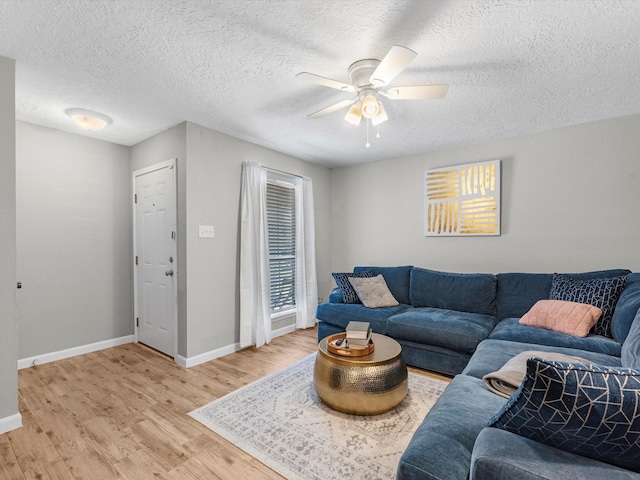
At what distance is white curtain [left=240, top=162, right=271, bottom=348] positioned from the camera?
11.8 feet

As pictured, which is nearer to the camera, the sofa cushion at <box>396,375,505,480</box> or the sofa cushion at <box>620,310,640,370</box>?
the sofa cushion at <box>396,375,505,480</box>

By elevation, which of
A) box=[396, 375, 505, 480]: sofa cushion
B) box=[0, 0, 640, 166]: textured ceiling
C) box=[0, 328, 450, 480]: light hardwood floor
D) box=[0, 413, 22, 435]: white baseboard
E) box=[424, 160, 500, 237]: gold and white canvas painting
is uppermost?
box=[0, 0, 640, 166]: textured ceiling

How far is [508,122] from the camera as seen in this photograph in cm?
316

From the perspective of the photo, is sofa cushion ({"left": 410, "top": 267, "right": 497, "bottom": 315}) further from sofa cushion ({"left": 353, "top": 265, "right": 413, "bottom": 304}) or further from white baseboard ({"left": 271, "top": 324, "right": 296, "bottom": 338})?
white baseboard ({"left": 271, "top": 324, "right": 296, "bottom": 338})

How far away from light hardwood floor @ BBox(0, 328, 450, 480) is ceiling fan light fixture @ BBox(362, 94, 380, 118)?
7.33 feet

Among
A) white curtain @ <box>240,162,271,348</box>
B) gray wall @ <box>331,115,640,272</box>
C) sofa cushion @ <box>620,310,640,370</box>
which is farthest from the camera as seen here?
white curtain @ <box>240,162,271,348</box>

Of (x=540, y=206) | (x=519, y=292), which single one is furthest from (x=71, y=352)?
(x=540, y=206)

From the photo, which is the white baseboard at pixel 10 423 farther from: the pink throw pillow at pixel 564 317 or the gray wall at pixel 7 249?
the pink throw pillow at pixel 564 317

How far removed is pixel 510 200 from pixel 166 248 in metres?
3.92

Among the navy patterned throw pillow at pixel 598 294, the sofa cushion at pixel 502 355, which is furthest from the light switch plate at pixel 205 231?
the navy patterned throw pillow at pixel 598 294

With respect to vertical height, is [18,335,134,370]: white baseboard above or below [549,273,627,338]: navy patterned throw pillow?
below

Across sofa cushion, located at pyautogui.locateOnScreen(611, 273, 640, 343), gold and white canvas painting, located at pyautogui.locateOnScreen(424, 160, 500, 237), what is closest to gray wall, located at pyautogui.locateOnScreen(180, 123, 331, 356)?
gold and white canvas painting, located at pyautogui.locateOnScreen(424, 160, 500, 237)

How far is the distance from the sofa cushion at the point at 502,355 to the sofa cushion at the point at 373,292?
52.7 inches

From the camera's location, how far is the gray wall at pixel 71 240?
3143 mm
